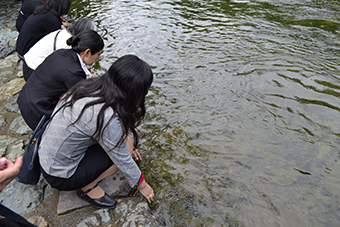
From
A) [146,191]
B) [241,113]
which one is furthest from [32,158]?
[241,113]

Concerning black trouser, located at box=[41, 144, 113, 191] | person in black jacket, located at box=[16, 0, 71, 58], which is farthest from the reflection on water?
person in black jacket, located at box=[16, 0, 71, 58]

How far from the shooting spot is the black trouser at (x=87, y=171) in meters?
2.36

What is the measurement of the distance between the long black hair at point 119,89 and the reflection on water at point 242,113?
4.22 ft

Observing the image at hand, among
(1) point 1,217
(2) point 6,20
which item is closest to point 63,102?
(1) point 1,217

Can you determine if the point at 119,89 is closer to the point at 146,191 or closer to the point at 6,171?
the point at 6,171

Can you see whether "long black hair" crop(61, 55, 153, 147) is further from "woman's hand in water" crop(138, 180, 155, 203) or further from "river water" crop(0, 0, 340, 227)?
"river water" crop(0, 0, 340, 227)

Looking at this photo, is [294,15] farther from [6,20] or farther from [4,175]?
[6,20]

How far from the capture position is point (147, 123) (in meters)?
3.99

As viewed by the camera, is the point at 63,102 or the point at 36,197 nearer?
the point at 63,102

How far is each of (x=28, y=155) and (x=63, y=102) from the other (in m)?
0.59

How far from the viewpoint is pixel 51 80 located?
8.81 feet

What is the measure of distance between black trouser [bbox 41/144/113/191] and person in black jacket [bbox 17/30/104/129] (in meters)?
0.63

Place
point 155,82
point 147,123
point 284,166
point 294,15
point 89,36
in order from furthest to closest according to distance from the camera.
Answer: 1. point 294,15
2. point 155,82
3. point 147,123
4. point 284,166
5. point 89,36

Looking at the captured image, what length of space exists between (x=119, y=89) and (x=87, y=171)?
916 mm
